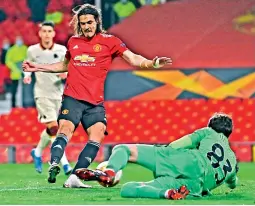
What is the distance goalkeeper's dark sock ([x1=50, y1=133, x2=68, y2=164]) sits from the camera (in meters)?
9.62

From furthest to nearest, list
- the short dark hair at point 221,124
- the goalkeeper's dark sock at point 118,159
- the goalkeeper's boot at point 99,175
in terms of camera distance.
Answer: the short dark hair at point 221,124
the goalkeeper's dark sock at point 118,159
the goalkeeper's boot at point 99,175

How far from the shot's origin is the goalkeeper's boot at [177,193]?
8.10 m

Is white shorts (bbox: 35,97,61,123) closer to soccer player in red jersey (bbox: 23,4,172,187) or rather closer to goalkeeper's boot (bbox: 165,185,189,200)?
soccer player in red jersey (bbox: 23,4,172,187)

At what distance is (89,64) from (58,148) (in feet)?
2.91

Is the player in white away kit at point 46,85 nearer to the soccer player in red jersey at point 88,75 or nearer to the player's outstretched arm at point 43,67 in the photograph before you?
the player's outstretched arm at point 43,67

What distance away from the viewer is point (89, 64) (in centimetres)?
1005

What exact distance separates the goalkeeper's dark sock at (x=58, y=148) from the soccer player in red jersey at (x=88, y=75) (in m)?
0.02

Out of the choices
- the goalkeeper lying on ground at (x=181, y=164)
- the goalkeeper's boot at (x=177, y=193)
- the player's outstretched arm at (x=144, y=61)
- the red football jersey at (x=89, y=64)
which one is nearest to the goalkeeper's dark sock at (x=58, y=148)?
the red football jersey at (x=89, y=64)

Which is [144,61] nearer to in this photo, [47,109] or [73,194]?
[73,194]

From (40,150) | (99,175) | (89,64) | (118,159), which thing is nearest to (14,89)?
(40,150)

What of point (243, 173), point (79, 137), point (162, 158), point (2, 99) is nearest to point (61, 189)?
point (162, 158)

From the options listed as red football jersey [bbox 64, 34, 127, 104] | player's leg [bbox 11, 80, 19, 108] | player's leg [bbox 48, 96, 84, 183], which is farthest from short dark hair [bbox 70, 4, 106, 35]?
player's leg [bbox 11, 80, 19, 108]

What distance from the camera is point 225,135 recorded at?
868 cm

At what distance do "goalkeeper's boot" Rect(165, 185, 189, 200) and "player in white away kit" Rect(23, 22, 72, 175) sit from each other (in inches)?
191
